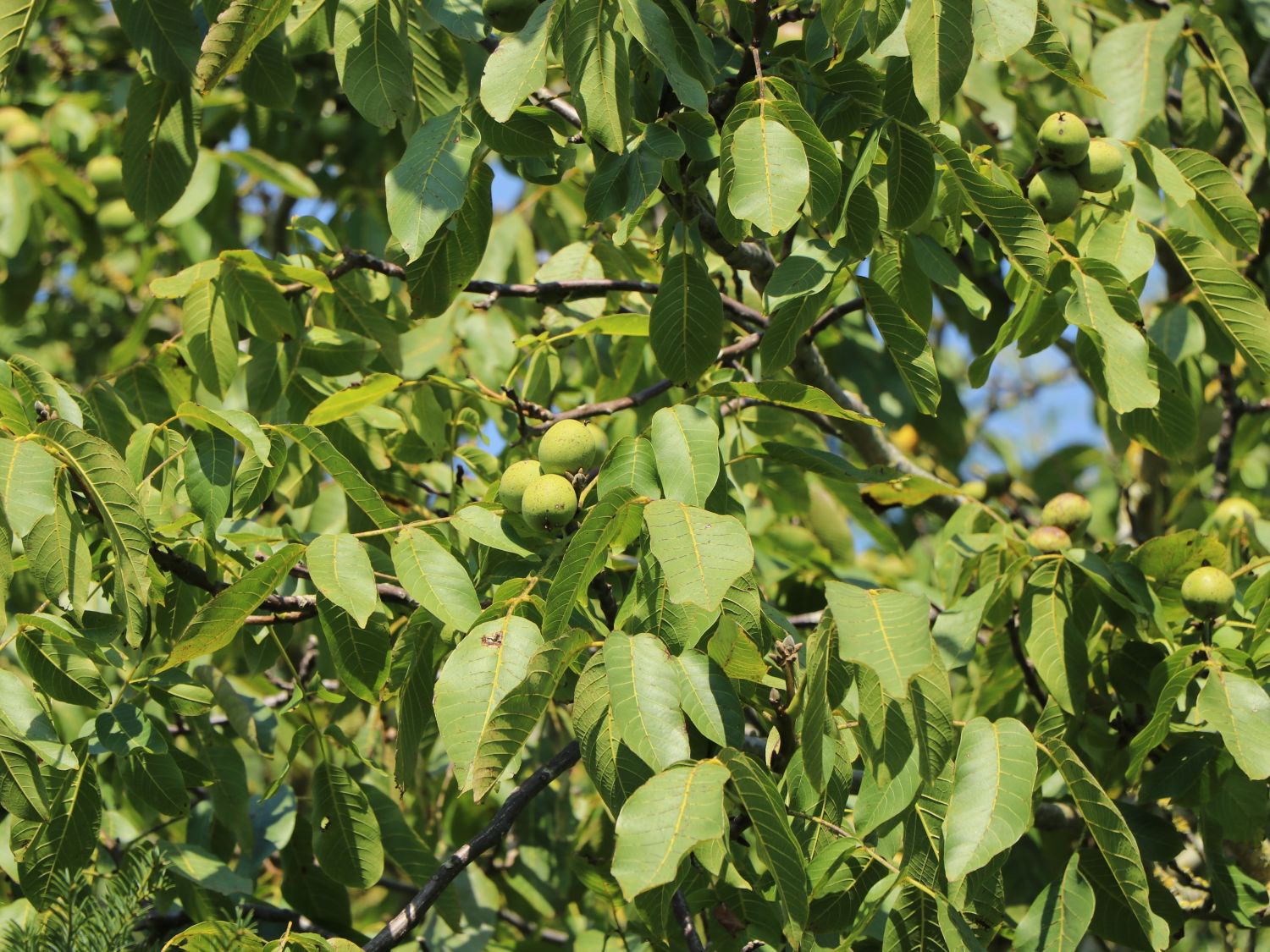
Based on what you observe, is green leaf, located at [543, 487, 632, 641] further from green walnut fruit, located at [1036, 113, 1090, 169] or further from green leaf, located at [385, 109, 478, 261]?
green walnut fruit, located at [1036, 113, 1090, 169]

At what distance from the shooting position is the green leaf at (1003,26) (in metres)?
1.47

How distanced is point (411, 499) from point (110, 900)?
0.98 meters

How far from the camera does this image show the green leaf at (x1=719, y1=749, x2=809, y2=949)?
4.04ft

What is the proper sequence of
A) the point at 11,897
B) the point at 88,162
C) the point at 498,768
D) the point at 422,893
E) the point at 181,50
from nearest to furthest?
the point at 498,768, the point at 422,893, the point at 181,50, the point at 11,897, the point at 88,162

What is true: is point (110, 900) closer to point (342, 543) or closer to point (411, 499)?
point (342, 543)

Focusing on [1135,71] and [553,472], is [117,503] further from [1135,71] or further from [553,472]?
[1135,71]

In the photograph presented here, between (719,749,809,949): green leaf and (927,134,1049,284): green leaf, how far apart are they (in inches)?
32.7

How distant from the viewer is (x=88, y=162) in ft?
13.0

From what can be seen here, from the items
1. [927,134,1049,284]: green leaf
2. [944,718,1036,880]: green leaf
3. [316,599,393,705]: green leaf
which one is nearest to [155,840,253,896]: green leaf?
[316,599,393,705]: green leaf

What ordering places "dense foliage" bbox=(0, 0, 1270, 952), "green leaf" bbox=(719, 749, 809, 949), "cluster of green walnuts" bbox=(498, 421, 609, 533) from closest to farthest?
"green leaf" bbox=(719, 749, 809, 949)
"dense foliage" bbox=(0, 0, 1270, 952)
"cluster of green walnuts" bbox=(498, 421, 609, 533)

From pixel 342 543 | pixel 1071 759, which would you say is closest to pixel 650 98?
pixel 342 543

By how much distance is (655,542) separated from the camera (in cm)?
133

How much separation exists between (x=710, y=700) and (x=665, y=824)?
0.61ft

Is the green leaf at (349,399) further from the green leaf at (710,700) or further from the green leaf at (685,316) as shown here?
the green leaf at (710,700)
